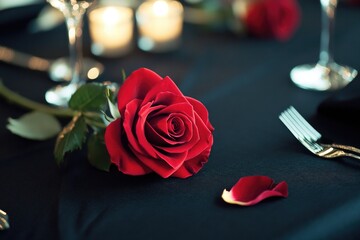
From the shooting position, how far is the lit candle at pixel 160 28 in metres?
1.08

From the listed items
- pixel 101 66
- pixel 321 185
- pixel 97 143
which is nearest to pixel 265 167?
→ pixel 321 185

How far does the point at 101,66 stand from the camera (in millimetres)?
1028

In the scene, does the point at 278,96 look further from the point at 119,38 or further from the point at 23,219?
the point at 23,219

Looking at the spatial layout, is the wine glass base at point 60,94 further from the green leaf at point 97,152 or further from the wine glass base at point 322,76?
the wine glass base at point 322,76

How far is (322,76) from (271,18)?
0.21m

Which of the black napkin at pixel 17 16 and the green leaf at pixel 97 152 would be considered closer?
the green leaf at pixel 97 152

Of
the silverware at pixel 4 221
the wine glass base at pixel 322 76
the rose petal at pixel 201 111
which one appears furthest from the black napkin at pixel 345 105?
the silverware at pixel 4 221

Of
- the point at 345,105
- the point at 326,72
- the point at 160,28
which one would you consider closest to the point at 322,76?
the point at 326,72

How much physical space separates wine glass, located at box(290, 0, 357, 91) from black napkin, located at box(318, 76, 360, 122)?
0.11 m

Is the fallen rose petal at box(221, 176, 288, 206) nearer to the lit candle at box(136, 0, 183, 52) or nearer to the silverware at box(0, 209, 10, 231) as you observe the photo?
the silverware at box(0, 209, 10, 231)

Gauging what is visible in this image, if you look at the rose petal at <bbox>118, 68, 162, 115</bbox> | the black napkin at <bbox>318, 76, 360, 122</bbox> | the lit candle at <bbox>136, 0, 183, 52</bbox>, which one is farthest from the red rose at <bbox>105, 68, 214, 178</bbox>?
the lit candle at <bbox>136, 0, 183, 52</bbox>

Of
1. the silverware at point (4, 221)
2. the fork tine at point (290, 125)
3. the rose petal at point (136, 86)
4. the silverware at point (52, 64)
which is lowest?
the silverware at point (52, 64)

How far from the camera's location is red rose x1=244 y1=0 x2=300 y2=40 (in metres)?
1.09

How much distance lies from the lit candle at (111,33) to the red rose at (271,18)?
230 mm
